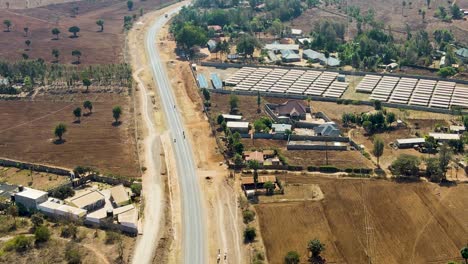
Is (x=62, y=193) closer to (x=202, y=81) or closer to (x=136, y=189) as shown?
(x=136, y=189)

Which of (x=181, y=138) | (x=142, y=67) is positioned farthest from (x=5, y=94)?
(x=181, y=138)

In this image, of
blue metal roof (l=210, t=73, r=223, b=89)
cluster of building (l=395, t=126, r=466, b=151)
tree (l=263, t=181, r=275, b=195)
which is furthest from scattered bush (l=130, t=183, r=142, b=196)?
blue metal roof (l=210, t=73, r=223, b=89)

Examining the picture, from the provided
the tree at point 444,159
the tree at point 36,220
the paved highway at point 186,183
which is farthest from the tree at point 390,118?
the tree at point 36,220

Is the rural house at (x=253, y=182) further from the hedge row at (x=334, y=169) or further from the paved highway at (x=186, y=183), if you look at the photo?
the hedge row at (x=334, y=169)

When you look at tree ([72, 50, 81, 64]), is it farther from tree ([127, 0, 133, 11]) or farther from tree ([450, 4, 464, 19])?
tree ([450, 4, 464, 19])

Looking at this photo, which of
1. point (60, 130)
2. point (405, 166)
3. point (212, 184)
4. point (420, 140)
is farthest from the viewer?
point (60, 130)

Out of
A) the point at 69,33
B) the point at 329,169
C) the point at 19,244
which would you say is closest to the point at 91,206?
the point at 19,244

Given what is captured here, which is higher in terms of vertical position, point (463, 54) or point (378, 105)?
point (463, 54)
